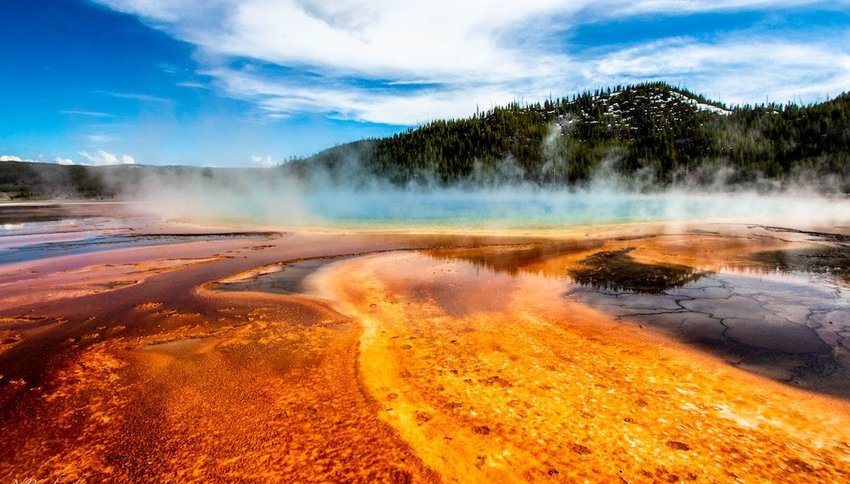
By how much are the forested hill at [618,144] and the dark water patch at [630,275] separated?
227 feet

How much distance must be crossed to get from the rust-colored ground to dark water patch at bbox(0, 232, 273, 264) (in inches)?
329

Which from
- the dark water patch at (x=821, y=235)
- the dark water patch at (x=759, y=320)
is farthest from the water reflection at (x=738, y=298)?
the dark water patch at (x=821, y=235)

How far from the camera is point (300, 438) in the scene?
13.1 ft

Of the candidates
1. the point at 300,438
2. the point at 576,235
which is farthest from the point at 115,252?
the point at 576,235

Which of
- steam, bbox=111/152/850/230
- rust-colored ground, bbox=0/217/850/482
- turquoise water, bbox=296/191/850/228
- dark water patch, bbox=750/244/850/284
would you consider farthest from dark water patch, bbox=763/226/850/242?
steam, bbox=111/152/850/230

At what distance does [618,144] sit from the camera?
100 meters

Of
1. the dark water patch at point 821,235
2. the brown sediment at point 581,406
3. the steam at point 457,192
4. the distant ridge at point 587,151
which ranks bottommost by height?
the brown sediment at point 581,406

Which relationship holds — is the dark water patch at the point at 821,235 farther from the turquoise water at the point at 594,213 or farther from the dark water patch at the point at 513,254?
the dark water patch at the point at 513,254

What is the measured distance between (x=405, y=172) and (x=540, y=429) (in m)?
104

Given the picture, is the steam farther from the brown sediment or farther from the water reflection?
the brown sediment

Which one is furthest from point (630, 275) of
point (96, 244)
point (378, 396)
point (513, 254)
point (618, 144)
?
point (618, 144)

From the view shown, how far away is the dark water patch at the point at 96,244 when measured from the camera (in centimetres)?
1582

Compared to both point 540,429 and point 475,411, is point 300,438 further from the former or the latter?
point 540,429

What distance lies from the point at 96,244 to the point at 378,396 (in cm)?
2006
